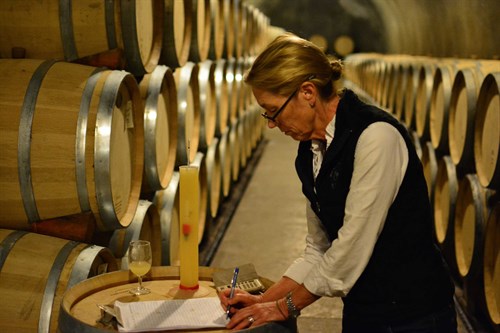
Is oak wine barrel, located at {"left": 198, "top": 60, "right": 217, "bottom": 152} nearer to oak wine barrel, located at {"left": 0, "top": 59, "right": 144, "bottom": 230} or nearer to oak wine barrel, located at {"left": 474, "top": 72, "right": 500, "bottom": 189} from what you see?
oak wine barrel, located at {"left": 474, "top": 72, "right": 500, "bottom": 189}

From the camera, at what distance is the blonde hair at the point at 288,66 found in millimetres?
1844

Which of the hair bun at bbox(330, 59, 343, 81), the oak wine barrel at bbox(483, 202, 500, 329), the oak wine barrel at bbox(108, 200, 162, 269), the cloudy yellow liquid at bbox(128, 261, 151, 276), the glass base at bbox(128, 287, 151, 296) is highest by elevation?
the hair bun at bbox(330, 59, 343, 81)

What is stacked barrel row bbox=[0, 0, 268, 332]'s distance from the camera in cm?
235

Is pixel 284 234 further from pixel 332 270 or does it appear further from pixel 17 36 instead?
pixel 332 270

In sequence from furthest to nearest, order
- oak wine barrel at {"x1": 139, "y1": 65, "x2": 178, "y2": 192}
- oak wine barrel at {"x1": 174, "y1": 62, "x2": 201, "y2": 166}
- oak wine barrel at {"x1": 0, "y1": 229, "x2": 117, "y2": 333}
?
1. oak wine barrel at {"x1": 174, "y1": 62, "x2": 201, "y2": 166}
2. oak wine barrel at {"x1": 139, "y1": 65, "x2": 178, "y2": 192}
3. oak wine barrel at {"x1": 0, "y1": 229, "x2": 117, "y2": 333}

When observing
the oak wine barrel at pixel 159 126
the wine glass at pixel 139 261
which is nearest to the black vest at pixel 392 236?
the wine glass at pixel 139 261

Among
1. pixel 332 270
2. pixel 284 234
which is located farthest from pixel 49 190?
pixel 284 234

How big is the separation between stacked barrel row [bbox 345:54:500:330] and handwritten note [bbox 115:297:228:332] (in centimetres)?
231

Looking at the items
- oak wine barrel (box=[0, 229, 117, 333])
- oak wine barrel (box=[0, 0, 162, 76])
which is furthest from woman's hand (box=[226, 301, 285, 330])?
oak wine barrel (box=[0, 0, 162, 76])

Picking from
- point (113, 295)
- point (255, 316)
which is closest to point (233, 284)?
point (255, 316)

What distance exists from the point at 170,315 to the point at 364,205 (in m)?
0.62

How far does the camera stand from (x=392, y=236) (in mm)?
1861

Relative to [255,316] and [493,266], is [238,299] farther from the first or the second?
[493,266]

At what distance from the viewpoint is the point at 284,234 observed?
6.06 m
